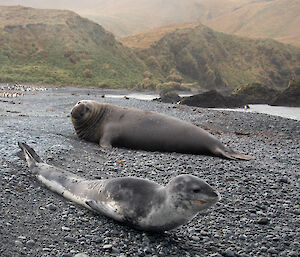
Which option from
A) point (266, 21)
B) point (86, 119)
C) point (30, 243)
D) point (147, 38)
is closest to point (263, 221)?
point (30, 243)

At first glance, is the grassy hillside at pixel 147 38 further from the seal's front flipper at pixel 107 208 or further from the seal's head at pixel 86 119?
the seal's front flipper at pixel 107 208

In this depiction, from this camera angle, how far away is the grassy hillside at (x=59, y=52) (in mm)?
37406

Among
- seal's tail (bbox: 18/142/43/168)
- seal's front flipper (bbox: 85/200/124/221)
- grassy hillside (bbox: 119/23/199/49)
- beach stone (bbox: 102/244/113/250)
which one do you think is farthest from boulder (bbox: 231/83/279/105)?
grassy hillside (bbox: 119/23/199/49)

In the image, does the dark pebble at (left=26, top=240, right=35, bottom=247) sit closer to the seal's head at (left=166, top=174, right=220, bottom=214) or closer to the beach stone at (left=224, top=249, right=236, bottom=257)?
the seal's head at (left=166, top=174, right=220, bottom=214)

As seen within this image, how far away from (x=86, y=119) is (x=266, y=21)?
129 m

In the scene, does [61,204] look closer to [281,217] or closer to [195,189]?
[195,189]

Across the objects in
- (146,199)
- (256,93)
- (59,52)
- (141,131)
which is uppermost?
(146,199)

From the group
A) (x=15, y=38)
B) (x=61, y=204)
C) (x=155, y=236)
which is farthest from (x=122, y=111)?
(x=15, y=38)

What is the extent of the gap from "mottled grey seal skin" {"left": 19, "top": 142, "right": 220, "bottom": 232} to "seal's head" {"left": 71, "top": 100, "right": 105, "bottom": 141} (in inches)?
137

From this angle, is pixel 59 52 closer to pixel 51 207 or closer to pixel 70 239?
pixel 51 207

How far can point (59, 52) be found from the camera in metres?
43.5

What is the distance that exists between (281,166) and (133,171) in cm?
257

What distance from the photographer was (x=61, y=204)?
374 cm

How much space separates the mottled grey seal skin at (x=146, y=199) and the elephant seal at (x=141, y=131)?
2913 mm
